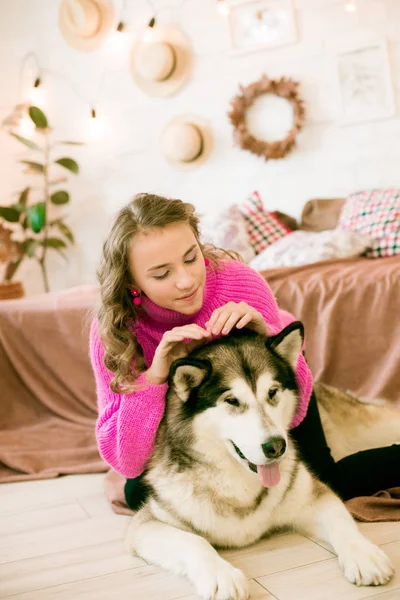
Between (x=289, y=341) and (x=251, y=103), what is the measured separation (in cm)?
347

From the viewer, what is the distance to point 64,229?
5016 mm

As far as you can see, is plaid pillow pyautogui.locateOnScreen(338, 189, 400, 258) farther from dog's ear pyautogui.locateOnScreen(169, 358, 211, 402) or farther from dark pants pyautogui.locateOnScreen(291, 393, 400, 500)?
dog's ear pyautogui.locateOnScreen(169, 358, 211, 402)

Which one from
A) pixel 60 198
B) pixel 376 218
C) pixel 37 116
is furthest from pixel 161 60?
pixel 376 218

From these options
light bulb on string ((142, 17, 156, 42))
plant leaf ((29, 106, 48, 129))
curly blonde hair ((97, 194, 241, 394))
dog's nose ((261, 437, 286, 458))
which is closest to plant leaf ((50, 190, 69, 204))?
plant leaf ((29, 106, 48, 129))

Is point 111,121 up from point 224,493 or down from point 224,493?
up

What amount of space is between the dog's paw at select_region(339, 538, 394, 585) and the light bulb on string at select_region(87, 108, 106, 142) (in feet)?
13.9

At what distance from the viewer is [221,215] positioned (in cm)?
431

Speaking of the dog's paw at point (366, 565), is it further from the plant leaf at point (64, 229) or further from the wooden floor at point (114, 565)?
the plant leaf at point (64, 229)

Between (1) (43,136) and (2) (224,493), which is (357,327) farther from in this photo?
(1) (43,136)

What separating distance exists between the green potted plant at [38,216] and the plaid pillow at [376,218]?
2.07 m

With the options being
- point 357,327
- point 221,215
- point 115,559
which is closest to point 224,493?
point 115,559

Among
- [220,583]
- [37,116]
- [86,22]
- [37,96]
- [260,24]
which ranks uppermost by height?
[86,22]

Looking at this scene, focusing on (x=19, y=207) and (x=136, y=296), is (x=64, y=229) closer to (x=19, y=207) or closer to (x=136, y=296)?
(x=19, y=207)

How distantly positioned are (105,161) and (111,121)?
12.1 inches
